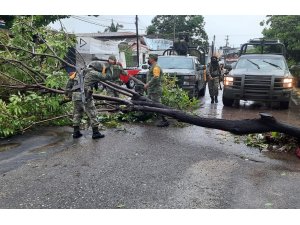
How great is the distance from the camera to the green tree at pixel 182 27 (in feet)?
204

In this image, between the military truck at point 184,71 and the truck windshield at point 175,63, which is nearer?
the military truck at point 184,71

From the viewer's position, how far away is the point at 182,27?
63062 millimetres

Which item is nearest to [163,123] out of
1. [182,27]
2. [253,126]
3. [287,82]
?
[253,126]

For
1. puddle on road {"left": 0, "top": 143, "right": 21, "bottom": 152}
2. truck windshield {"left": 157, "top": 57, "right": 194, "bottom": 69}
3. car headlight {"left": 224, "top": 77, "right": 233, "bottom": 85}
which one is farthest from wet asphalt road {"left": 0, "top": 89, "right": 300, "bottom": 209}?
truck windshield {"left": 157, "top": 57, "right": 194, "bottom": 69}

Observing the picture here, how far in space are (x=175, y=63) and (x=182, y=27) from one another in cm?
5210

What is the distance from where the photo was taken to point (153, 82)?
838 cm

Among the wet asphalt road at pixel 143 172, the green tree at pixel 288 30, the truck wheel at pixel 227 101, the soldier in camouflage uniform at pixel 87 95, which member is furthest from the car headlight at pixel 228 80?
the green tree at pixel 288 30

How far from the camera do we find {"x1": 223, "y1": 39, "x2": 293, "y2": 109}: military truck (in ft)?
34.5

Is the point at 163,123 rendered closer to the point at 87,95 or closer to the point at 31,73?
the point at 87,95

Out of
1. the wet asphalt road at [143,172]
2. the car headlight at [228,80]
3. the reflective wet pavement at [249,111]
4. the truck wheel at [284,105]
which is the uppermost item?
the car headlight at [228,80]

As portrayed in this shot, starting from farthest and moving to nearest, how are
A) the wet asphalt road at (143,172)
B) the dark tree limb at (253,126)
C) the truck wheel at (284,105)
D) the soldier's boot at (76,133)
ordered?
the truck wheel at (284,105)
the soldier's boot at (76,133)
the dark tree limb at (253,126)
the wet asphalt road at (143,172)

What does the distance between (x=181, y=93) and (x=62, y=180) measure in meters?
5.45

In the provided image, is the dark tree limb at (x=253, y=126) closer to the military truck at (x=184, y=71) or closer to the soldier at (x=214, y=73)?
the military truck at (x=184, y=71)
